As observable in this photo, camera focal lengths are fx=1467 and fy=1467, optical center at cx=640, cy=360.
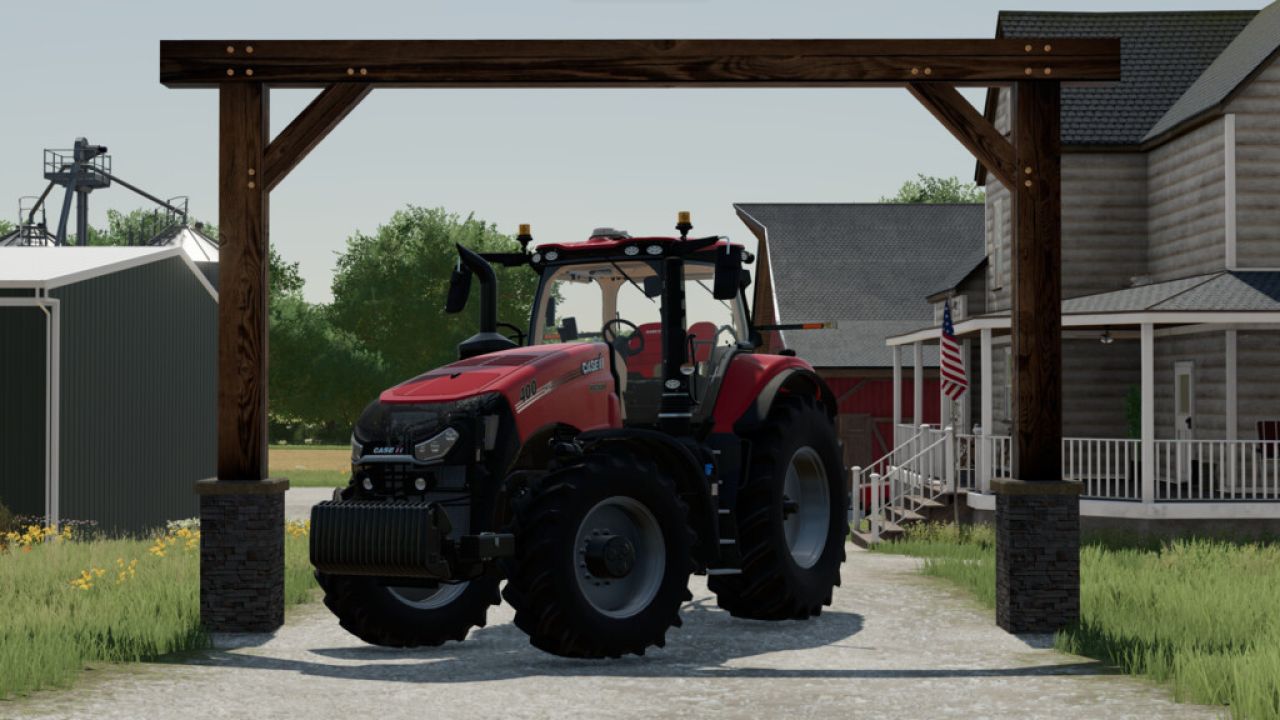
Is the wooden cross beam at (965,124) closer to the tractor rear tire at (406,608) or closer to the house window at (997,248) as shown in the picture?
the tractor rear tire at (406,608)

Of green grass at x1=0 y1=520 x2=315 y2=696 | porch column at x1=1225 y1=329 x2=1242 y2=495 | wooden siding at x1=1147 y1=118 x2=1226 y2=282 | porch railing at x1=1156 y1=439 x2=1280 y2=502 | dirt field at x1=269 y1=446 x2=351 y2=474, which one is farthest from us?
dirt field at x1=269 y1=446 x2=351 y2=474

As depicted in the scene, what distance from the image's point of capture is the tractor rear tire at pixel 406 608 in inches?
399

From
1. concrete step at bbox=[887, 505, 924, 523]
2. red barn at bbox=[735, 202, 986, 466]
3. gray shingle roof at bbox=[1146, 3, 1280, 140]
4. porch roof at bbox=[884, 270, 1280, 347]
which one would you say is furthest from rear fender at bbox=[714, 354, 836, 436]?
red barn at bbox=[735, 202, 986, 466]

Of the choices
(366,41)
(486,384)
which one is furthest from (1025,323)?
(366,41)

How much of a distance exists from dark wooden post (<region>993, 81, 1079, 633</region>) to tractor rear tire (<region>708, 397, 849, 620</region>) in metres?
1.58

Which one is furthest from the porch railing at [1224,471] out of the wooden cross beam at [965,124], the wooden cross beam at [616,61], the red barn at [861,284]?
the wooden cross beam at [616,61]

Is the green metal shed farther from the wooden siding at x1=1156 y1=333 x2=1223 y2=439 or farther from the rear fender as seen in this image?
the wooden siding at x1=1156 y1=333 x2=1223 y2=439

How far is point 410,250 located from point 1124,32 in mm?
60440

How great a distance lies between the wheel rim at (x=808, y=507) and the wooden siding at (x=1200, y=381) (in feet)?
36.7

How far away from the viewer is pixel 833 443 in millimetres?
12273

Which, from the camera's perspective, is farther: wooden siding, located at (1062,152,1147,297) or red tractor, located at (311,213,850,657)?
wooden siding, located at (1062,152,1147,297)

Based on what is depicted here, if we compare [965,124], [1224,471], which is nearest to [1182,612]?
[965,124]

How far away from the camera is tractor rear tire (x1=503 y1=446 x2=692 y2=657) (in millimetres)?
9234

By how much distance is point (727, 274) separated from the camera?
10.3m
